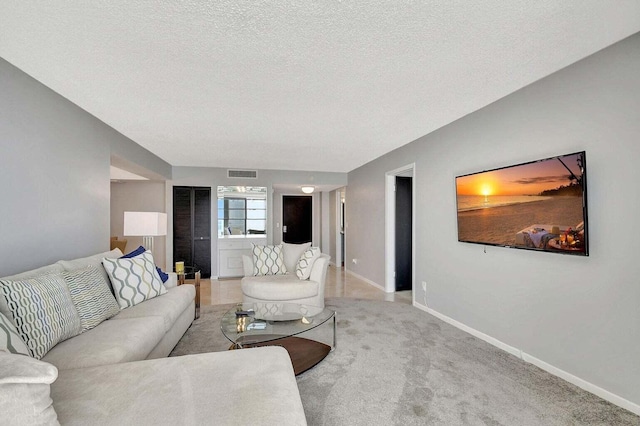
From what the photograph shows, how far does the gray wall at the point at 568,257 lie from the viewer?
6.19 feet

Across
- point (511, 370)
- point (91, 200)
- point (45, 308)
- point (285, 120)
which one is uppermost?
point (285, 120)

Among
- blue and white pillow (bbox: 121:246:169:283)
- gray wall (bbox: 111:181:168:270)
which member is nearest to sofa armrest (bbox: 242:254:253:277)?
blue and white pillow (bbox: 121:246:169:283)

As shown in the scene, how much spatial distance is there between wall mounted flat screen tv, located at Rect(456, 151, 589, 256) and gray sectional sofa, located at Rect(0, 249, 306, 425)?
219 cm

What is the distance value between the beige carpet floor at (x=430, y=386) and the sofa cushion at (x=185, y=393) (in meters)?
0.66

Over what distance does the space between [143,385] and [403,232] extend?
4.44 m

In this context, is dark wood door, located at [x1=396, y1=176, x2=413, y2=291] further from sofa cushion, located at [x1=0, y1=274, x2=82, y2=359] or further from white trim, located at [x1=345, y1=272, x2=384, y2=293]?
sofa cushion, located at [x1=0, y1=274, x2=82, y2=359]

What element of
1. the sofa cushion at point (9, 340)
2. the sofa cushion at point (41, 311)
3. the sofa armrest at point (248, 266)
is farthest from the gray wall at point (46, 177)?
the sofa armrest at point (248, 266)

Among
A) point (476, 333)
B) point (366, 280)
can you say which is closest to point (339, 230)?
point (366, 280)

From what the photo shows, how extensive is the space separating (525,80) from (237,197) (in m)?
5.30

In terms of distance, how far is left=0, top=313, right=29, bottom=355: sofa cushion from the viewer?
4.10ft

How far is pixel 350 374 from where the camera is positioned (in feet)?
7.45

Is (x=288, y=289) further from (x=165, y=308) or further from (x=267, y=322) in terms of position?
(x=165, y=308)

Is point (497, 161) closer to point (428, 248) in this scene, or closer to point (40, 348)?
point (428, 248)

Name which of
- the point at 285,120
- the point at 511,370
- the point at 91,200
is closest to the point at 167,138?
the point at 91,200
